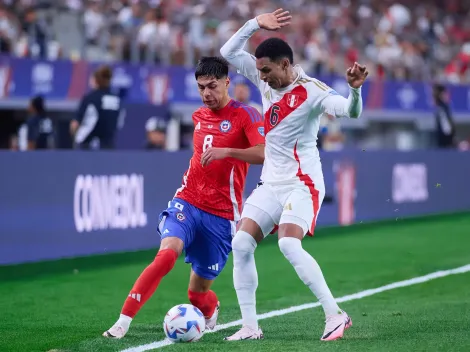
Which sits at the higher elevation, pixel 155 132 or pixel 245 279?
pixel 245 279

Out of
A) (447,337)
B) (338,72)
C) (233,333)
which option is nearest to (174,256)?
(233,333)

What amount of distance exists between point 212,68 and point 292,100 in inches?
27.8

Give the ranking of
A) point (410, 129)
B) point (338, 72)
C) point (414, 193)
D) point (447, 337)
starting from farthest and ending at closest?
point (410, 129) → point (338, 72) → point (414, 193) → point (447, 337)

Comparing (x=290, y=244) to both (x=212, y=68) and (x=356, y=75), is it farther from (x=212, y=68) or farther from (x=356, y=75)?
(x=212, y=68)

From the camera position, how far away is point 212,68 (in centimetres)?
761

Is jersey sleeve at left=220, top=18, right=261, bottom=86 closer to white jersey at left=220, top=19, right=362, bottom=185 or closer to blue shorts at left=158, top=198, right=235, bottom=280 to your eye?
white jersey at left=220, top=19, right=362, bottom=185

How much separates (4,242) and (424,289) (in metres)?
4.51

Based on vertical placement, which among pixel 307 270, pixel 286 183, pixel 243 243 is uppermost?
pixel 286 183

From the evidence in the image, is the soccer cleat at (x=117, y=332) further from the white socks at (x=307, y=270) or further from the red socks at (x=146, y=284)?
the white socks at (x=307, y=270)

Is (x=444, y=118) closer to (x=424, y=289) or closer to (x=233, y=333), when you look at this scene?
(x=424, y=289)

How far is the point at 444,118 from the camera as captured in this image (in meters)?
20.8

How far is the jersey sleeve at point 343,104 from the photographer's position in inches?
269

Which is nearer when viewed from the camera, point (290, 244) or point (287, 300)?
Result: point (290, 244)

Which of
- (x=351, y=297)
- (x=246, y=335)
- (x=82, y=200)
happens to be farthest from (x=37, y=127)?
(x=246, y=335)
